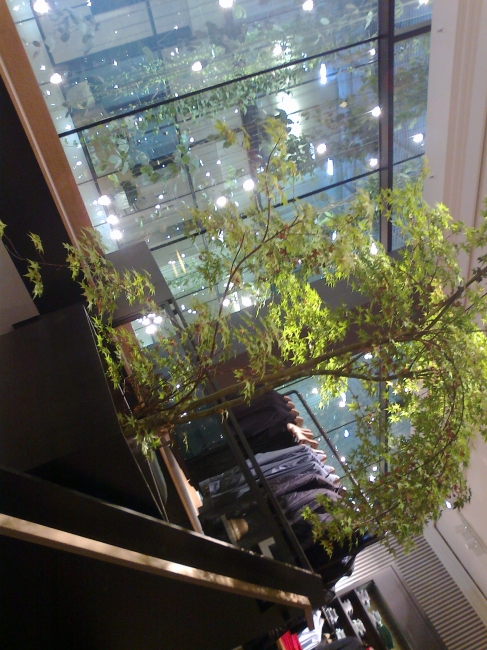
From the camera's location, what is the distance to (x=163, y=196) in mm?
3840

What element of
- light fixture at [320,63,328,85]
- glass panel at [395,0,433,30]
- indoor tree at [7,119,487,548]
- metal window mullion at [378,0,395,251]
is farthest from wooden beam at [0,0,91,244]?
glass panel at [395,0,433,30]

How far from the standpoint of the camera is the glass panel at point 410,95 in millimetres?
3777

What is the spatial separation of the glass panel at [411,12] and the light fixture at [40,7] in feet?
7.91

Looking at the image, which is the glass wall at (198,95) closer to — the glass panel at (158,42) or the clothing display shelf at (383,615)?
the glass panel at (158,42)

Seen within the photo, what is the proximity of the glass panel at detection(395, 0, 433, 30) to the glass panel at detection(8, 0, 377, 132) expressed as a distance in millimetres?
178

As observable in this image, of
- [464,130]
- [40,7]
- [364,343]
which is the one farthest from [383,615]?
[40,7]

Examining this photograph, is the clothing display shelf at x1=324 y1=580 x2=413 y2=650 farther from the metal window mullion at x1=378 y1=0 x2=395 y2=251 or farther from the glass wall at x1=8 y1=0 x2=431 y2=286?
the metal window mullion at x1=378 y1=0 x2=395 y2=251

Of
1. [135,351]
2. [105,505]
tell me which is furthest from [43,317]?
[105,505]

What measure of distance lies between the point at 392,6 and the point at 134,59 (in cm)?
190

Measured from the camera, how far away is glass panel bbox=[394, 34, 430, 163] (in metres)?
3.78

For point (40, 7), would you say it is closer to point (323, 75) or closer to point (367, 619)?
point (323, 75)

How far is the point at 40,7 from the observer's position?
Answer: 9.72 feet

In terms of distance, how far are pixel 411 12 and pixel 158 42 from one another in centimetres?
189

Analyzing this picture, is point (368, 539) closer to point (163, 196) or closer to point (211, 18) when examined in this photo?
point (163, 196)
